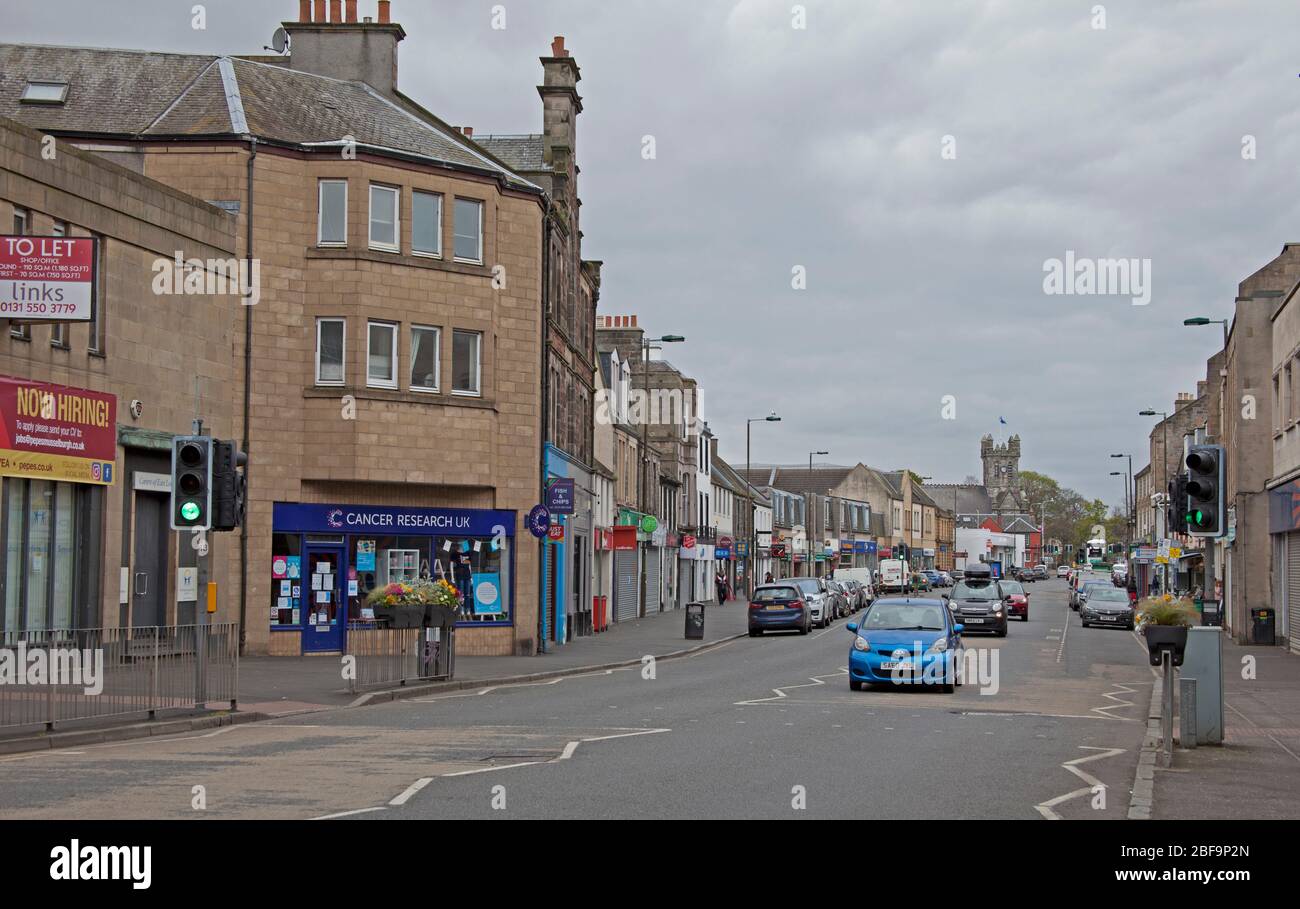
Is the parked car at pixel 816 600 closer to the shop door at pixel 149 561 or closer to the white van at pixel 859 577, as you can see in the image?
the white van at pixel 859 577

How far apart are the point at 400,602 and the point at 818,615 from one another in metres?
29.3

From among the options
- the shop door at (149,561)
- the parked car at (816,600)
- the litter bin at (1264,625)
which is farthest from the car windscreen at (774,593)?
the shop door at (149,561)

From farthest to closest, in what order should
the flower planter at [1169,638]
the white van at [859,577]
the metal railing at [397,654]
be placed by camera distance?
the white van at [859,577] → the metal railing at [397,654] → the flower planter at [1169,638]

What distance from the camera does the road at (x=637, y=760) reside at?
10914 millimetres

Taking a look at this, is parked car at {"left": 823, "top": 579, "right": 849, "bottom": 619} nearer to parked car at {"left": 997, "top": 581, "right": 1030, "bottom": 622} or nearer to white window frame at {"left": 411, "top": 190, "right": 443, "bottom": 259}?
parked car at {"left": 997, "top": 581, "right": 1030, "bottom": 622}

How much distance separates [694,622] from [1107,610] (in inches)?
728

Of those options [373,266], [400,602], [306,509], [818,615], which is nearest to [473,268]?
[373,266]

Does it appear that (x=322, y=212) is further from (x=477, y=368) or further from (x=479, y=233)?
(x=477, y=368)

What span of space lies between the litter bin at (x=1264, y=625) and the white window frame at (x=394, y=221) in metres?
23.7

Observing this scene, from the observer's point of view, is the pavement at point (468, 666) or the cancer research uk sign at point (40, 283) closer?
the pavement at point (468, 666)

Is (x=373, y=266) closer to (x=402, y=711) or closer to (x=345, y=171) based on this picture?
(x=345, y=171)

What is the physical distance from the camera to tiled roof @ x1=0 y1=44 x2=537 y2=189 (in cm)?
2984
